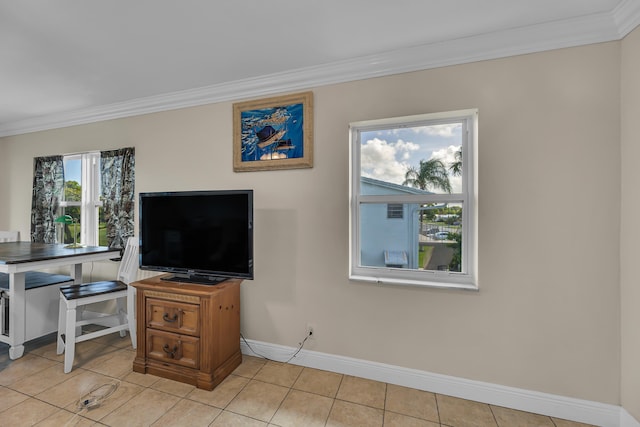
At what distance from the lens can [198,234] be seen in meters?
2.26

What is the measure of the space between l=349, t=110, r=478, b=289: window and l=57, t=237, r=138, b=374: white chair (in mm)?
2103

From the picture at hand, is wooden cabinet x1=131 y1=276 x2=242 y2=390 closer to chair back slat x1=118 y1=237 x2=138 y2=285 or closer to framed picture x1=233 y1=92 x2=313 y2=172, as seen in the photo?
chair back slat x1=118 y1=237 x2=138 y2=285

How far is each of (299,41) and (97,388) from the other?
2.88m

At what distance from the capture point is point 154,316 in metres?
2.18

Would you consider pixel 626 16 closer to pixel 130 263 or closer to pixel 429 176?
pixel 429 176

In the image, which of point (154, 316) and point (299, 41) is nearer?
point (299, 41)

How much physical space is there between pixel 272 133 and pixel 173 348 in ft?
6.27

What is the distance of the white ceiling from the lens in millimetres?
1568

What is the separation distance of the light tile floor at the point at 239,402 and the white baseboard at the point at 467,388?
4 cm

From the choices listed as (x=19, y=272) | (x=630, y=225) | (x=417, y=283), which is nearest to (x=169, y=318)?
(x=19, y=272)

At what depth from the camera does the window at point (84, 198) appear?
3.32m

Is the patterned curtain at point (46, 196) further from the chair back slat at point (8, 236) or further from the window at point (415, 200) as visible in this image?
the window at point (415, 200)

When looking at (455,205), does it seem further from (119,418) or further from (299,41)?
(119,418)

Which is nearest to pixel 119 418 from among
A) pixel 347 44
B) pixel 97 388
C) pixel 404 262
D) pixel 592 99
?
pixel 97 388
